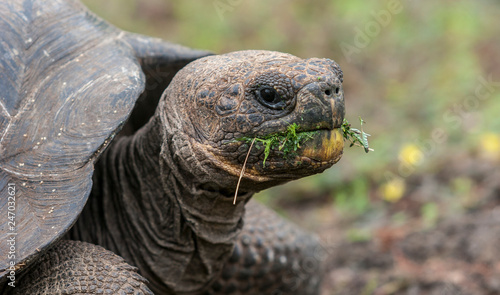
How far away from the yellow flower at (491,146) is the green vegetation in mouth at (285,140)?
→ 4056mm

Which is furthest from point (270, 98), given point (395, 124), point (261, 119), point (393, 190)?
point (395, 124)

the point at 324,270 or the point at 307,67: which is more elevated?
the point at 307,67

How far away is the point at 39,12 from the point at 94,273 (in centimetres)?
150

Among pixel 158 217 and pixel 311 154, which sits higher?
pixel 311 154

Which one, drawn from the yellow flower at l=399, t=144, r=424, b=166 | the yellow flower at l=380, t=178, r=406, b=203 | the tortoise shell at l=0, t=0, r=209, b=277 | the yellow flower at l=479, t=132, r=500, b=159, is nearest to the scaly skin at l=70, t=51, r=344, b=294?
the tortoise shell at l=0, t=0, r=209, b=277

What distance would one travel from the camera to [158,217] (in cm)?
354

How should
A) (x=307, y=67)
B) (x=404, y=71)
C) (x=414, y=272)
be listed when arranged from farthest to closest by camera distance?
(x=404, y=71), (x=414, y=272), (x=307, y=67)

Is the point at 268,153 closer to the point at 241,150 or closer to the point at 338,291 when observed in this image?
the point at 241,150

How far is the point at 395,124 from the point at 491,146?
194cm

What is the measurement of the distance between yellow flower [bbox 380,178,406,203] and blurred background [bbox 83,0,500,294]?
0.05 ft

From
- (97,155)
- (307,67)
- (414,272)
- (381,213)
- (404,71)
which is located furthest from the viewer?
(404,71)

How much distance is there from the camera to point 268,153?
2.82 meters

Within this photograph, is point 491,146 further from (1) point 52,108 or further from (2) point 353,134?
(1) point 52,108

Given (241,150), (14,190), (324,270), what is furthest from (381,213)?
(14,190)
